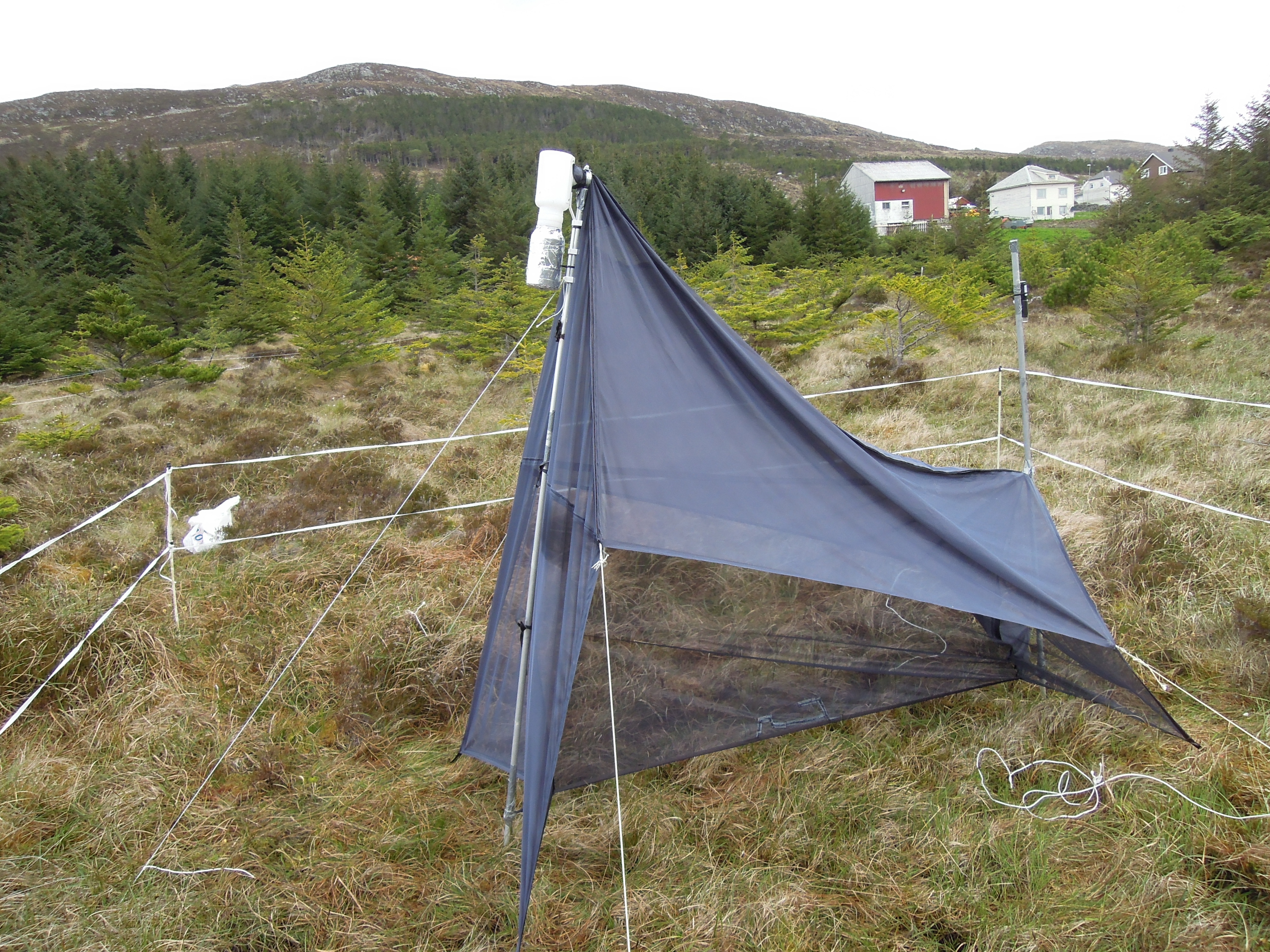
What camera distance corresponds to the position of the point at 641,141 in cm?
7244

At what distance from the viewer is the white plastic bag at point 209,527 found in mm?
5090

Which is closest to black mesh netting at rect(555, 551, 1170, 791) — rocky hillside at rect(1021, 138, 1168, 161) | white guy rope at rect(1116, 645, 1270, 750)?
white guy rope at rect(1116, 645, 1270, 750)

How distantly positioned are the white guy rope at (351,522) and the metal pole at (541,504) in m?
2.38

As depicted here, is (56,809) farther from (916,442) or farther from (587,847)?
(916,442)

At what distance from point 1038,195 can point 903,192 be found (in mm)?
16546

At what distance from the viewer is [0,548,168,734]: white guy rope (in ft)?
8.75

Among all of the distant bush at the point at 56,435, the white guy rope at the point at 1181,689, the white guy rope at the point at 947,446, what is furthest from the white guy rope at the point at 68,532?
the white guy rope at the point at 947,446

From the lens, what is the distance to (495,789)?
3.04 m

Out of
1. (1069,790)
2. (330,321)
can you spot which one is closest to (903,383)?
(1069,790)

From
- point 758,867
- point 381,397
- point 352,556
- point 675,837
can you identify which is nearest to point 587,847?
point 675,837

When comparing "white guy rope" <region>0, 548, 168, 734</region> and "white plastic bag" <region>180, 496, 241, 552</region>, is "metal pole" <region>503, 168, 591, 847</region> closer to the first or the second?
"white guy rope" <region>0, 548, 168, 734</region>

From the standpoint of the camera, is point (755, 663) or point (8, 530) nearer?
point (755, 663)

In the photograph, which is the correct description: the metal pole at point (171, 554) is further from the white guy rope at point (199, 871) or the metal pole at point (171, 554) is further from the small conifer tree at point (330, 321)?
the small conifer tree at point (330, 321)

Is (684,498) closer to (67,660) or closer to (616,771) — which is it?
(616,771)
